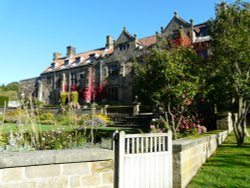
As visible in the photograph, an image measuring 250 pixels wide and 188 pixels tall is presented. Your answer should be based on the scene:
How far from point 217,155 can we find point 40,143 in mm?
5136

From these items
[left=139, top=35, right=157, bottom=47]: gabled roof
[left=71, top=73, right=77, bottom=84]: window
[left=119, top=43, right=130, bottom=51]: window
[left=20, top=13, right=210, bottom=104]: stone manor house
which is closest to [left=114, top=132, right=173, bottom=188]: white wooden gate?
[left=20, top=13, right=210, bottom=104]: stone manor house

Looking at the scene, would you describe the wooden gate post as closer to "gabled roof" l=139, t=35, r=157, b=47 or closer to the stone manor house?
the stone manor house

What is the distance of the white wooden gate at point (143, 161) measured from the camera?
180 inches

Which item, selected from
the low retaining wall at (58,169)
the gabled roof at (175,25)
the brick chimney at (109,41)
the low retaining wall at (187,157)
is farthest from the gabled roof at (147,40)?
the low retaining wall at (58,169)

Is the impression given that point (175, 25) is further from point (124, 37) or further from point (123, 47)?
point (123, 47)

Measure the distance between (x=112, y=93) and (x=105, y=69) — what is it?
3673 mm

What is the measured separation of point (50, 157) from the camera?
13.2 feet

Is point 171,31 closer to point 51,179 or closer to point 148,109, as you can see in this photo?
point 148,109

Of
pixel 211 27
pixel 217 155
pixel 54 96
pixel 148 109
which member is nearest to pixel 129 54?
pixel 148 109

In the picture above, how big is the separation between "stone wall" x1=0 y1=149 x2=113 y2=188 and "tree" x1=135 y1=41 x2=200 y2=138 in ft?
17.8

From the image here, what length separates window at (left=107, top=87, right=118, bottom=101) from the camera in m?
34.3

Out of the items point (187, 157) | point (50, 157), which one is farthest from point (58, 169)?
point (187, 157)

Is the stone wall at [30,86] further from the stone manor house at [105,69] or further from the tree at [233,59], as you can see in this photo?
the tree at [233,59]

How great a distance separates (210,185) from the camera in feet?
18.3
